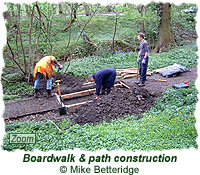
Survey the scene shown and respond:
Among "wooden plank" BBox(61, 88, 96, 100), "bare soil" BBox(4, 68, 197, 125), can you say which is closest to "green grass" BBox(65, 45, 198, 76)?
"wooden plank" BBox(61, 88, 96, 100)

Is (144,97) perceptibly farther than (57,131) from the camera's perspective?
Yes

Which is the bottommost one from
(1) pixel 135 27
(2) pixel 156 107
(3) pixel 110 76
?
(2) pixel 156 107

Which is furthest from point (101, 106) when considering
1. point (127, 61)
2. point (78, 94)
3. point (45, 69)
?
point (127, 61)

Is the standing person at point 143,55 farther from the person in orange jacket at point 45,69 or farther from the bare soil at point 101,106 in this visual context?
the person in orange jacket at point 45,69

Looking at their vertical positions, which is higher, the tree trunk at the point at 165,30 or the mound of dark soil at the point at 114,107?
the tree trunk at the point at 165,30

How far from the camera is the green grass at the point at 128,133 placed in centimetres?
442

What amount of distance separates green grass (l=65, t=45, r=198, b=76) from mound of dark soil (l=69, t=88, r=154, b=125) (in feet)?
10.3

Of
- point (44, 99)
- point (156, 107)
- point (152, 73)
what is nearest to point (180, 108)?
point (156, 107)

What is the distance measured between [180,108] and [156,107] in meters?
0.89

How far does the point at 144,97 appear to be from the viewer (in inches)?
279

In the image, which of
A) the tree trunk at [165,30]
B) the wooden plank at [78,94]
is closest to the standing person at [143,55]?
the wooden plank at [78,94]

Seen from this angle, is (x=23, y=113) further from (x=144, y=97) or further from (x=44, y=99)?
(x=144, y=97)
